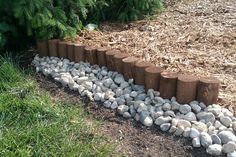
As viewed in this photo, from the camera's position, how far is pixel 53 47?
14.9 feet

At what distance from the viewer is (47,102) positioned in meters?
3.61

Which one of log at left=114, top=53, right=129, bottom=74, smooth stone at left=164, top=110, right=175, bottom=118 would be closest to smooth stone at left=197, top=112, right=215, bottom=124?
smooth stone at left=164, top=110, right=175, bottom=118

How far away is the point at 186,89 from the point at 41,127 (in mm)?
1198

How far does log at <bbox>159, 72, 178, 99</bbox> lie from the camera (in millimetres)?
3507

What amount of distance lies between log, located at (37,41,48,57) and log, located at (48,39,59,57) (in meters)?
0.05

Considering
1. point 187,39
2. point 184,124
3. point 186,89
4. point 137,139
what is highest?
point 187,39

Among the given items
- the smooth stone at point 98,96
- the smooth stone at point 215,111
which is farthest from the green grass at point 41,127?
the smooth stone at point 215,111

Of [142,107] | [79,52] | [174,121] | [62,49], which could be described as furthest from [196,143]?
[62,49]

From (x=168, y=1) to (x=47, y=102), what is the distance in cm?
324

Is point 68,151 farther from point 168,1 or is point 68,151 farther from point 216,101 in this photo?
point 168,1

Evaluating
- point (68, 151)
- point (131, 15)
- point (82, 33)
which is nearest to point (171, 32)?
point (131, 15)

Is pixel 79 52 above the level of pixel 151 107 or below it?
above

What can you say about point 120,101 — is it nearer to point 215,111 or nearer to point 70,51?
point 215,111

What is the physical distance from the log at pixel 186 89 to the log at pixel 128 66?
545 mm
